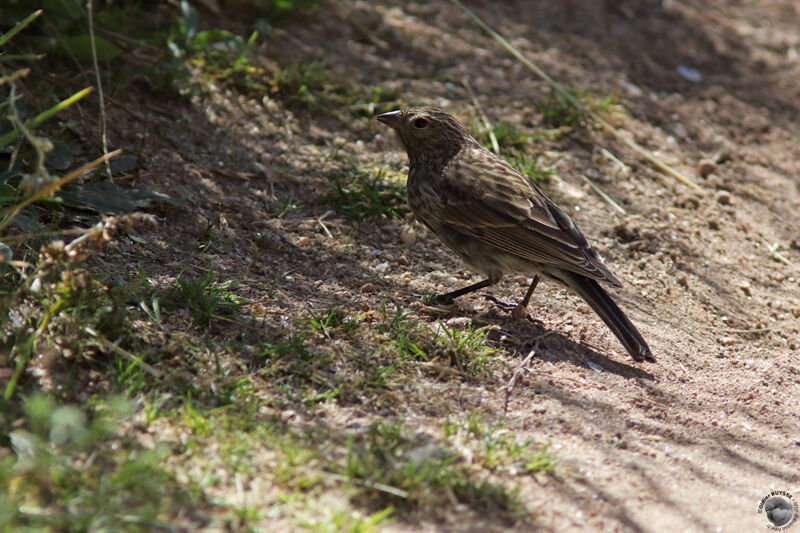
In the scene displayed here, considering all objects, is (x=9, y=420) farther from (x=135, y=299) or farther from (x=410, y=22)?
(x=410, y=22)

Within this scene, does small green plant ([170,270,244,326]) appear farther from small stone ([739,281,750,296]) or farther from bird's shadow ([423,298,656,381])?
small stone ([739,281,750,296])

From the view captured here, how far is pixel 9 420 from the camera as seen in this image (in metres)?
2.71

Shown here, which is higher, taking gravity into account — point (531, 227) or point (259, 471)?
point (531, 227)

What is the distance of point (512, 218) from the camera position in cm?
439

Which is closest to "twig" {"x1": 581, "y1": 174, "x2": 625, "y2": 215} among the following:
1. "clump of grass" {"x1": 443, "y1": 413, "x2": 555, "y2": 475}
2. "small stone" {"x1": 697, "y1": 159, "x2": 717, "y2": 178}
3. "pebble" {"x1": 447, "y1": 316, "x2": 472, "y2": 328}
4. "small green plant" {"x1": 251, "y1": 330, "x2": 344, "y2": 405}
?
"small stone" {"x1": 697, "y1": 159, "x2": 717, "y2": 178}

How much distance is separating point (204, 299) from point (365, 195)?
5.53ft

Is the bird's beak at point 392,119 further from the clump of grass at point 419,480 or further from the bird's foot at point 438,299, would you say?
the clump of grass at point 419,480

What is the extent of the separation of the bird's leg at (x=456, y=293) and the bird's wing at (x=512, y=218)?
27cm

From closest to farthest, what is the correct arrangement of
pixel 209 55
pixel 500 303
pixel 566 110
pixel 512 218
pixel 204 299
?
pixel 204 299
pixel 512 218
pixel 500 303
pixel 209 55
pixel 566 110

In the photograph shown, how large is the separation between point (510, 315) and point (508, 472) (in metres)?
1.51

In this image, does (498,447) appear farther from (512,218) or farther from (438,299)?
(512,218)

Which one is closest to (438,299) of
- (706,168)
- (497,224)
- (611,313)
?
(497,224)

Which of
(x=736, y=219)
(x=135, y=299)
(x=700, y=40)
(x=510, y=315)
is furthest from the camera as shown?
(x=700, y=40)

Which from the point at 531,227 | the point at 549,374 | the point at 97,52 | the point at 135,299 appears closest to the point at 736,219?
the point at 531,227
